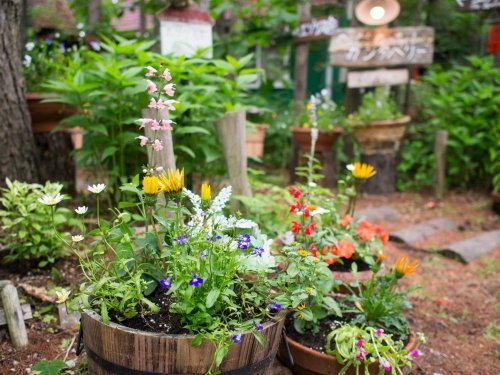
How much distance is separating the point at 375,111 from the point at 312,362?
428 centimetres

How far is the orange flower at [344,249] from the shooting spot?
2.71 metres

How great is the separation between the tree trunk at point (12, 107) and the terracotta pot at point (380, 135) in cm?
371

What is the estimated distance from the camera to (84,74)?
3262 millimetres

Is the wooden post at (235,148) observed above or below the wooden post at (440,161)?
above

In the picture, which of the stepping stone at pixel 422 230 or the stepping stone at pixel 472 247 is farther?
the stepping stone at pixel 422 230

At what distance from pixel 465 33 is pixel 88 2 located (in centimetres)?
694

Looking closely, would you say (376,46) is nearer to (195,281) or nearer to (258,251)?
(258,251)

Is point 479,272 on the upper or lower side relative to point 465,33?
lower

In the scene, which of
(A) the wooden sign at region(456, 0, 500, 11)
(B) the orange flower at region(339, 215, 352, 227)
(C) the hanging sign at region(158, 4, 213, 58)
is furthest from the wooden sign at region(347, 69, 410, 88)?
(B) the orange flower at region(339, 215, 352, 227)

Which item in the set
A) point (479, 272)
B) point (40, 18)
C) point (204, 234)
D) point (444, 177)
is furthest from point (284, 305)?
point (40, 18)

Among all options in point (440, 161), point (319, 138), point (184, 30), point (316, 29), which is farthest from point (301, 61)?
point (184, 30)

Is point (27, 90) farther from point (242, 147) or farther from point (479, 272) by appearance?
point (479, 272)

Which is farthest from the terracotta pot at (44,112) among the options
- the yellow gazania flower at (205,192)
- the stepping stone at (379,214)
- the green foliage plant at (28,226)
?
the stepping stone at (379,214)

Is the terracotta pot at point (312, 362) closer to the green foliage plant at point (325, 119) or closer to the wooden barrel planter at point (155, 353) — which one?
the wooden barrel planter at point (155, 353)
